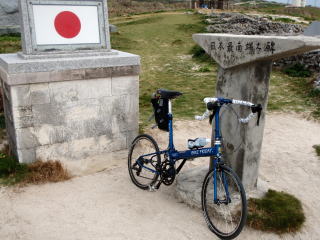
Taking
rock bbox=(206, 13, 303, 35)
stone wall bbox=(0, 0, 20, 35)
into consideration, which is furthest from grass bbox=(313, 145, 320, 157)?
stone wall bbox=(0, 0, 20, 35)

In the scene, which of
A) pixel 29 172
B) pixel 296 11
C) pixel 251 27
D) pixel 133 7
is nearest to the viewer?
pixel 29 172

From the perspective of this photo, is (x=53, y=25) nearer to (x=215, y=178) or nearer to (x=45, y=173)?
(x=45, y=173)

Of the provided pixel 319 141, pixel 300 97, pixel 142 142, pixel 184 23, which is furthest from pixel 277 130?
pixel 184 23

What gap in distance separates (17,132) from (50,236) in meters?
2.07

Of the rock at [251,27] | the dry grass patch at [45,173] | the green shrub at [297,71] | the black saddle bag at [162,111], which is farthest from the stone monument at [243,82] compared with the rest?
the rock at [251,27]

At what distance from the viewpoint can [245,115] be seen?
4656mm

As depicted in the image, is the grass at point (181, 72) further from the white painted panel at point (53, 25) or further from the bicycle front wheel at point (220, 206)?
the bicycle front wheel at point (220, 206)

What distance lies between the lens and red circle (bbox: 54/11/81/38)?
19.6 feet

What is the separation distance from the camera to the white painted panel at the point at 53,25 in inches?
229

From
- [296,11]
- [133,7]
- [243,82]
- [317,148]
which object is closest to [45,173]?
[243,82]

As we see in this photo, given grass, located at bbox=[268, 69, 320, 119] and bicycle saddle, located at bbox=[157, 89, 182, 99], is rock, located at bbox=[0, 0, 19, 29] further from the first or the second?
bicycle saddle, located at bbox=[157, 89, 182, 99]

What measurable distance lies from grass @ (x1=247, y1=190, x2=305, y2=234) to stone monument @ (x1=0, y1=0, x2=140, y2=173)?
3077mm

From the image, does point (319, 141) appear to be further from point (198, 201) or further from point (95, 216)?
point (95, 216)

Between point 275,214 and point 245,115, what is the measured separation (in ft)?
4.59
